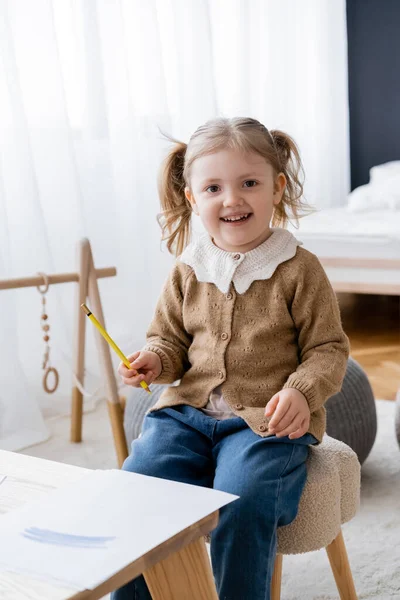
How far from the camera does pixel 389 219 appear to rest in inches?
134

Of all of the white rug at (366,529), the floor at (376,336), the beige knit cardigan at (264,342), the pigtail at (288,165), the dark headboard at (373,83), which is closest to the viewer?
the beige knit cardigan at (264,342)

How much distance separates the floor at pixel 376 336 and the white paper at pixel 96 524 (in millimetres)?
1704

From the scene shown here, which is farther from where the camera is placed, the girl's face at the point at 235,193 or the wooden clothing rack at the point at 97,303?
the wooden clothing rack at the point at 97,303

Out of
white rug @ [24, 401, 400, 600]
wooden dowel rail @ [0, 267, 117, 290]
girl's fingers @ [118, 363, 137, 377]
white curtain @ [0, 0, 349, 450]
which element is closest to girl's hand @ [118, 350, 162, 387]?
girl's fingers @ [118, 363, 137, 377]

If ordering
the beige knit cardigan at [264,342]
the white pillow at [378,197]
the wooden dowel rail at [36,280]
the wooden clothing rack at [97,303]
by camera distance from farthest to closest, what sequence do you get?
1. the white pillow at [378,197]
2. the wooden clothing rack at [97,303]
3. the wooden dowel rail at [36,280]
4. the beige knit cardigan at [264,342]

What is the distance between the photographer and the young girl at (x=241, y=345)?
3.80ft

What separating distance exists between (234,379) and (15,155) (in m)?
1.35

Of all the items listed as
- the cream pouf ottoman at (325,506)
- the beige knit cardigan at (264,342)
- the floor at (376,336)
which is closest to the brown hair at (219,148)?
the beige knit cardigan at (264,342)

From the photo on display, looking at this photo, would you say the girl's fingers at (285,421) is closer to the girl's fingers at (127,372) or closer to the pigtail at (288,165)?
the girl's fingers at (127,372)

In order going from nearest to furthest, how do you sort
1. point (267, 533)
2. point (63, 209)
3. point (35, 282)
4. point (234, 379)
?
point (267, 533) → point (234, 379) → point (35, 282) → point (63, 209)

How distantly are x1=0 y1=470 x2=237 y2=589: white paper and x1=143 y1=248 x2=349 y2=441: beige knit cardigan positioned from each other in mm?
277

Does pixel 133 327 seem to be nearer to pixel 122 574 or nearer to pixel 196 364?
pixel 196 364

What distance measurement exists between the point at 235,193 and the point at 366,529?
2.68 feet

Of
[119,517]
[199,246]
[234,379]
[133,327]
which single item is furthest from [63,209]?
[119,517]
